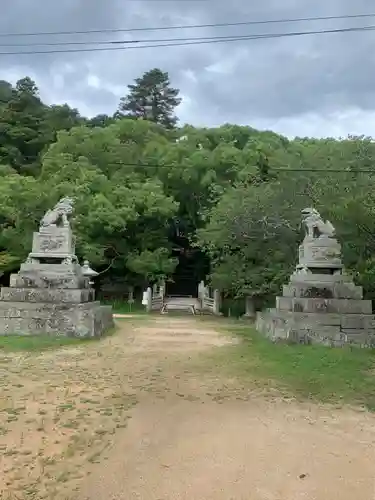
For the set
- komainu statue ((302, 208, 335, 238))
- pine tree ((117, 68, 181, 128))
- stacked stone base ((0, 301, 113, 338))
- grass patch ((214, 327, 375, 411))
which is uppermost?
pine tree ((117, 68, 181, 128))

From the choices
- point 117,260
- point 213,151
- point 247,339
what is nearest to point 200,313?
point 117,260

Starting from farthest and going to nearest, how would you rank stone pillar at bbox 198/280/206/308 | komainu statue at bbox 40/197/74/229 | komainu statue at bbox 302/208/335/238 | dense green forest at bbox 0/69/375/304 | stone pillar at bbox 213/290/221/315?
stone pillar at bbox 198/280/206/308 → stone pillar at bbox 213/290/221/315 → dense green forest at bbox 0/69/375/304 → komainu statue at bbox 40/197/74/229 → komainu statue at bbox 302/208/335/238

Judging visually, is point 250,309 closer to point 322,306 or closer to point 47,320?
point 322,306

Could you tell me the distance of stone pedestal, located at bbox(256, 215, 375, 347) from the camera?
9.47 m

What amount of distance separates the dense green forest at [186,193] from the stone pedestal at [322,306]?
0.53 meters

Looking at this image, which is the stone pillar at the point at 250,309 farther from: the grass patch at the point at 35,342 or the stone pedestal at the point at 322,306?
the grass patch at the point at 35,342

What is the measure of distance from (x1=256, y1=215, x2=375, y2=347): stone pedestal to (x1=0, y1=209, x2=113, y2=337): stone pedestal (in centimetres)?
392

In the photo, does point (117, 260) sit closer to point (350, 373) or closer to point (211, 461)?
point (350, 373)

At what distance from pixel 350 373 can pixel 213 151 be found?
61.6ft

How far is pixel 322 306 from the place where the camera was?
32.7 feet

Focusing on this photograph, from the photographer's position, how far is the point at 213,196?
22.5 m

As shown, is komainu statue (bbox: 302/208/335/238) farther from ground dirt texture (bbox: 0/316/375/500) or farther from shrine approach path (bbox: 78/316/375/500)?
shrine approach path (bbox: 78/316/375/500)

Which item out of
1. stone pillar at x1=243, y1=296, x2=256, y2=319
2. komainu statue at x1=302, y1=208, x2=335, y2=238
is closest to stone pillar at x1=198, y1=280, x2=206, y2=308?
stone pillar at x1=243, y1=296, x2=256, y2=319

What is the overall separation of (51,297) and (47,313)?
0.52 meters
